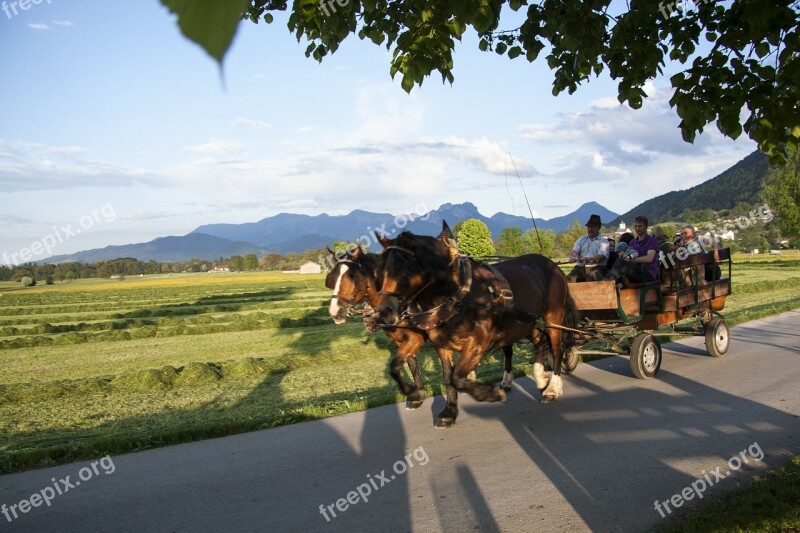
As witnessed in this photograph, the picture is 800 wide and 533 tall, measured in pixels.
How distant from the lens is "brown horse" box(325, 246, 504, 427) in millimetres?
7051

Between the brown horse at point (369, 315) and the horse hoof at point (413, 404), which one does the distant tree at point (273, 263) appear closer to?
the horse hoof at point (413, 404)

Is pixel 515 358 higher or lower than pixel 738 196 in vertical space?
lower

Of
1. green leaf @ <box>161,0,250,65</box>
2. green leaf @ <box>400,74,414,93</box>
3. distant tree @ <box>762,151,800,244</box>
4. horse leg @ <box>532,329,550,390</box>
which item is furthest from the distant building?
green leaf @ <box>161,0,250,65</box>

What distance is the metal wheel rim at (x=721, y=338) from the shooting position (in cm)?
1091

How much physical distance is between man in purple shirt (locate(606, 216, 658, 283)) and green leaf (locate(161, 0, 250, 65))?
31.6ft

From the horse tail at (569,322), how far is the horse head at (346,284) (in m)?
2.79

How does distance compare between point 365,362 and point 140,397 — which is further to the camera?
point 365,362

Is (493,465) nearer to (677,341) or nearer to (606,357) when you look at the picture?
(606,357)

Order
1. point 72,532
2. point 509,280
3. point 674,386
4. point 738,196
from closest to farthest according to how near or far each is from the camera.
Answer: point 72,532 < point 509,280 < point 674,386 < point 738,196

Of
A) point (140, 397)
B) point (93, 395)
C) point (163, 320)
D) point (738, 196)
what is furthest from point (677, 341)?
point (738, 196)

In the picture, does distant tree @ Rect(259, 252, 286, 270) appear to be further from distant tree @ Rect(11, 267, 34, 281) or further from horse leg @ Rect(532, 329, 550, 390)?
horse leg @ Rect(532, 329, 550, 390)

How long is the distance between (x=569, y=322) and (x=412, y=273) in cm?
289

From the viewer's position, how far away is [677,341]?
Answer: 43.2 feet

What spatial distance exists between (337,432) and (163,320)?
24.5m
